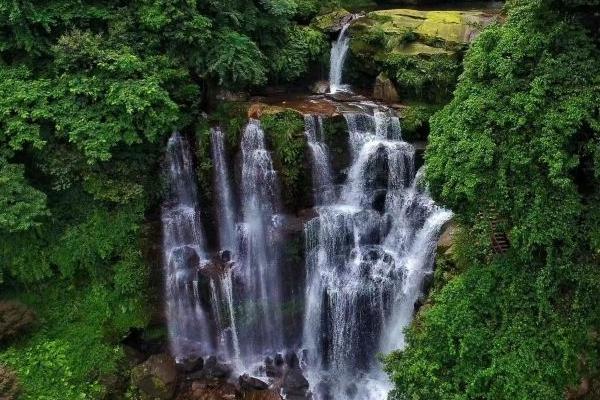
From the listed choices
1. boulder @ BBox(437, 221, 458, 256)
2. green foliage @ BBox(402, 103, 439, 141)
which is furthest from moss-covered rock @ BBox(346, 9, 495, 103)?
boulder @ BBox(437, 221, 458, 256)

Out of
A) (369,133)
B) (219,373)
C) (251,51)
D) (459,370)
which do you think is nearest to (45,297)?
(219,373)

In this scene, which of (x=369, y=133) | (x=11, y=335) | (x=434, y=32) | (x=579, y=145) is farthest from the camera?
(x=434, y=32)

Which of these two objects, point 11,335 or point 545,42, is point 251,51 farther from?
point 11,335

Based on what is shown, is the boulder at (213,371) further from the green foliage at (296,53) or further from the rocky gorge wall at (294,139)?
the green foliage at (296,53)

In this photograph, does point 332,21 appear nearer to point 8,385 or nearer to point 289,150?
point 289,150

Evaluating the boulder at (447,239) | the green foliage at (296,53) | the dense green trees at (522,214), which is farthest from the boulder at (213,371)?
the green foliage at (296,53)

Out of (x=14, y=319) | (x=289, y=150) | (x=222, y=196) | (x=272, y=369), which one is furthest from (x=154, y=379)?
(x=289, y=150)
